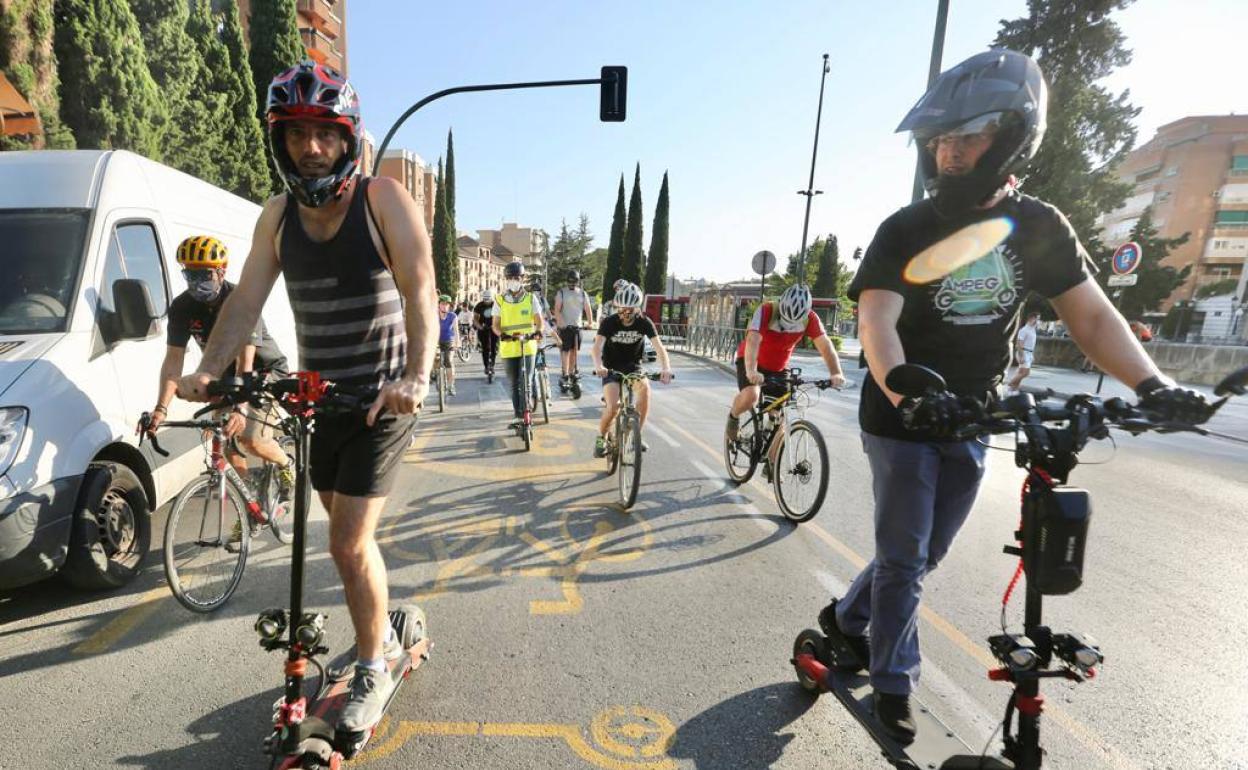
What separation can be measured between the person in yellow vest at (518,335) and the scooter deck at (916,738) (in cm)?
536

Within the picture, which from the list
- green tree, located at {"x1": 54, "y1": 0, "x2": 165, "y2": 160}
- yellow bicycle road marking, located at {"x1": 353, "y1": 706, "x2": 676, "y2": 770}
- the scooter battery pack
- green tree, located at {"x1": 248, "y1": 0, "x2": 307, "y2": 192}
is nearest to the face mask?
yellow bicycle road marking, located at {"x1": 353, "y1": 706, "x2": 676, "y2": 770}

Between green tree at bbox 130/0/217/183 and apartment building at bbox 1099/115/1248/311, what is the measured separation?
58001 mm

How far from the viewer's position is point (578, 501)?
5.20m

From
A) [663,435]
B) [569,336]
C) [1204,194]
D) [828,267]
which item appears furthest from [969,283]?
[828,267]

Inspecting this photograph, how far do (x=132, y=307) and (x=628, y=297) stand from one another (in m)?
3.81

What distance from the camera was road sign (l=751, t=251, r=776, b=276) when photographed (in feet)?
54.0

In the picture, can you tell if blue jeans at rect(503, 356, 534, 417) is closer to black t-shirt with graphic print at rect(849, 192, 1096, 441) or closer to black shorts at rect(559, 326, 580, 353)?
black shorts at rect(559, 326, 580, 353)

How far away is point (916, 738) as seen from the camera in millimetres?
2020

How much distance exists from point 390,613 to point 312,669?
0.41 m

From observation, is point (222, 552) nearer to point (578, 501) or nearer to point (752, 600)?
point (578, 501)

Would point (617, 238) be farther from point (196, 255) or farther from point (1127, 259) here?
point (196, 255)

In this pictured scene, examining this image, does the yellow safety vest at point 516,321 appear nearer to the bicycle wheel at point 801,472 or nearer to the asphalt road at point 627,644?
the asphalt road at point 627,644

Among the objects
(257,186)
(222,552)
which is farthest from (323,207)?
(257,186)

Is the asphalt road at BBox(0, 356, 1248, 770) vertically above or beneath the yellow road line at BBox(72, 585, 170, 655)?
above
